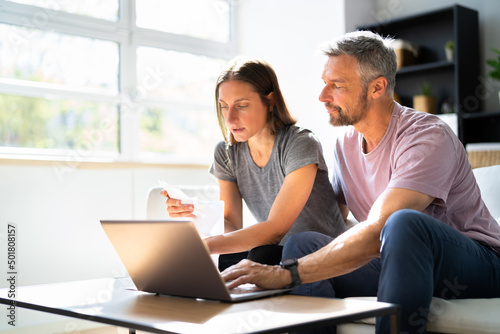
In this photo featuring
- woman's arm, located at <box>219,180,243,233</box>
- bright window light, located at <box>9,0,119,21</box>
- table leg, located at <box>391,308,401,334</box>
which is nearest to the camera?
table leg, located at <box>391,308,401,334</box>

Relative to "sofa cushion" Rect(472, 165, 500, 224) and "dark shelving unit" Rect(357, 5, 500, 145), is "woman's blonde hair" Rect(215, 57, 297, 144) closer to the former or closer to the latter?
"sofa cushion" Rect(472, 165, 500, 224)

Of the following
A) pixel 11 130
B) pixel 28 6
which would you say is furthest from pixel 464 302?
pixel 28 6

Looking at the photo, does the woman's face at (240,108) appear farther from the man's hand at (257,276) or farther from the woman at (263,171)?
A: the man's hand at (257,276)

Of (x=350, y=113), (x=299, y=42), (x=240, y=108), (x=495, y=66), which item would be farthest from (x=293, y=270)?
(x=299, y=42)

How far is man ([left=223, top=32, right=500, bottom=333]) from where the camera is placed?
1247 millimetres

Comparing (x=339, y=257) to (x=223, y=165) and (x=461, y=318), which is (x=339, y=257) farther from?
(x=223, y=165)

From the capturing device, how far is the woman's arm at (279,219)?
1755 millimetres

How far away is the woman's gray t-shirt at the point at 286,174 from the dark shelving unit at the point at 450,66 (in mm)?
2139

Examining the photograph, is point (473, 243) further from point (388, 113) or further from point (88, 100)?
point (88, 100)

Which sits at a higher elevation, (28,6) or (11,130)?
(28,6)

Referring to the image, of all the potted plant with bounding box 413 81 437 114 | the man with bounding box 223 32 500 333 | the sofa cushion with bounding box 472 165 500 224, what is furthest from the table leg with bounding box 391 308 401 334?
the potted plant with bounding box 413 81 437 114

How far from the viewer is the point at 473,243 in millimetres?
1470

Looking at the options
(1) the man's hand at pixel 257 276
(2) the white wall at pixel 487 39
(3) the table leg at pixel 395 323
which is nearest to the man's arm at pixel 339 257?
(1) the man's hand at pixel 257 276

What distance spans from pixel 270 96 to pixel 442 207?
727 millimetres
